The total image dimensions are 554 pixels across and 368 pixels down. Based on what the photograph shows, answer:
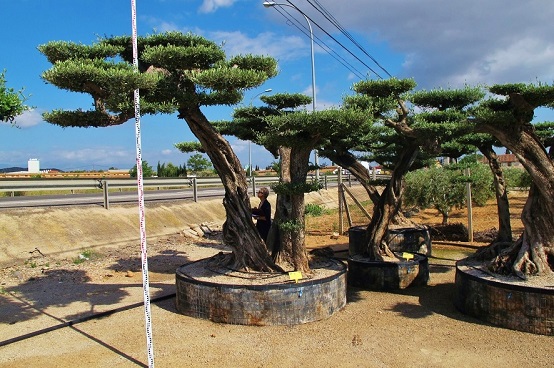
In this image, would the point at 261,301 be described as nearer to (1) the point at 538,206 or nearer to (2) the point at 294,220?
(2) the point at 294,220

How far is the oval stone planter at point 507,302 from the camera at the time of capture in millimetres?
5141

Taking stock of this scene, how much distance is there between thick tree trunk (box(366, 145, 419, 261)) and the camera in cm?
800

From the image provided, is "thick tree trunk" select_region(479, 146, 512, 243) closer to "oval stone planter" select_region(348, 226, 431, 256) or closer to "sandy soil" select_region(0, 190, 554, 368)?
"sandy soil" select_region(0, 190, 554, 368)

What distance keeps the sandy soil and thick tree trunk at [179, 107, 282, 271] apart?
113 centimetres

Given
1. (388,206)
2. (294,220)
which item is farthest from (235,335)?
(388,206)

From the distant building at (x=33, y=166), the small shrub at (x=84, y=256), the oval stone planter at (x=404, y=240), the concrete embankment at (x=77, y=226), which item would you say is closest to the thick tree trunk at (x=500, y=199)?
the oval stone planter at (x=404, y=240)

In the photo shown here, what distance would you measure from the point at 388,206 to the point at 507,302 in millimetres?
3104

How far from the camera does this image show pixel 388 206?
27.1 ft

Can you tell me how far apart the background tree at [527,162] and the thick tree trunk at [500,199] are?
1341 mm

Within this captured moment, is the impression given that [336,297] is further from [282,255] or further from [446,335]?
[446,335]

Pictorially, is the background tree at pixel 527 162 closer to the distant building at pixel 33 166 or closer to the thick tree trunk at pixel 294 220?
the thick tree trunk at pixel 294 220

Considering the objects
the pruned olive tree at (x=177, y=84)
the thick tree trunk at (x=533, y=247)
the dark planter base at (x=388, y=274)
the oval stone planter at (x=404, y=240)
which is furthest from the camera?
the oval stone planter at (x=404, y=240)

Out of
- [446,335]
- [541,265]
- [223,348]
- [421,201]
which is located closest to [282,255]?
[223,348]

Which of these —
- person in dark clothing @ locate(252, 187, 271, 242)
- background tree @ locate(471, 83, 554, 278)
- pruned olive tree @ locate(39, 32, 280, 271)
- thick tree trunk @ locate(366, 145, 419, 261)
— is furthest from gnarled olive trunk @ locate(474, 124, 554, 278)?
person in dark clothing @ locate(252, 187, 271, 242)
